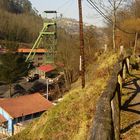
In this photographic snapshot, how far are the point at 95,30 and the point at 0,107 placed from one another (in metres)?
17.5

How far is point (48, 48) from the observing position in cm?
5631

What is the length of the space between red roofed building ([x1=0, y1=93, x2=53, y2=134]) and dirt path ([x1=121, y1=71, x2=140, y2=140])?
2213 centimetres

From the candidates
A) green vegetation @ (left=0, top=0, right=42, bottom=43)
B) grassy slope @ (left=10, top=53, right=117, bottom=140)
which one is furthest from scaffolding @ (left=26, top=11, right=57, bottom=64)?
green vegetation @ (left=0, top=0, right=42, bottom=43)

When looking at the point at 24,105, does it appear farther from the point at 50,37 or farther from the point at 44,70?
the point at 44,70

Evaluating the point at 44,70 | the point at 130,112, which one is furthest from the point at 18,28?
the point at 130,112

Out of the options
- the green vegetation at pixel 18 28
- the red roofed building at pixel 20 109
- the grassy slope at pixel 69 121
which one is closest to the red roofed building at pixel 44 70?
the red roofed building at pixel 20 109

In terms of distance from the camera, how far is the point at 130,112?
6590 millimetres

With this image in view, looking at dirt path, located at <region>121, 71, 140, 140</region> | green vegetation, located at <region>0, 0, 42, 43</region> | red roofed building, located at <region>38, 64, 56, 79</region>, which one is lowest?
red roofed building, located at <region>38, 64, 56, 79</region>

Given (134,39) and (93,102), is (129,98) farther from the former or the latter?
(134,39)

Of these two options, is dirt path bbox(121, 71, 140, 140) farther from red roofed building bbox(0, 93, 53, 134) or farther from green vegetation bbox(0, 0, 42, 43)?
green vegetation bbox(0, 0, 42, 43)

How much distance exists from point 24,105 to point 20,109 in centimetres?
78

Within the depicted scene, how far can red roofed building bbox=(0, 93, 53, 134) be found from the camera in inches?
1207

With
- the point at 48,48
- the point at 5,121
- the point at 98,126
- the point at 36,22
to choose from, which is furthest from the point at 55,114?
the point at 36,22

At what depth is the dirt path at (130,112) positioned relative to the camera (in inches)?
207
